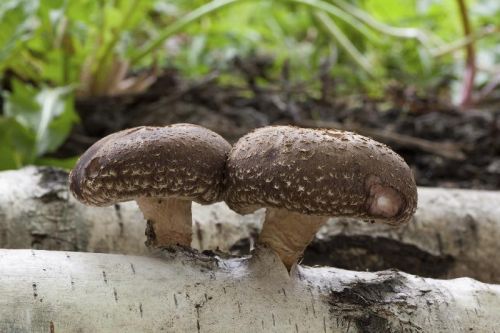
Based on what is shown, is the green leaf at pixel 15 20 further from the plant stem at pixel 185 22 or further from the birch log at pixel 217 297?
the birch log at pixel 217 297

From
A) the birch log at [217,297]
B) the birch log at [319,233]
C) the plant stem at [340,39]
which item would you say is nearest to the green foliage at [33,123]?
the birch log at [319,233]

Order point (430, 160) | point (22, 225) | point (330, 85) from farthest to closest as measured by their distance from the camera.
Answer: point (330, 85), point (430, 160), point (22, 225)

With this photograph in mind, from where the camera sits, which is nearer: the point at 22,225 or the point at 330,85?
the point at 22,225

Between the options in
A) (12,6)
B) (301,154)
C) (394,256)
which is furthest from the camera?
(12,6)

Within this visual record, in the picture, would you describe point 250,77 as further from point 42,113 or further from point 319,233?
point 319,233


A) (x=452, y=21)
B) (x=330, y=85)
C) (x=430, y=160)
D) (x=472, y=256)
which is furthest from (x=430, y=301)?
(x=452, y=21)

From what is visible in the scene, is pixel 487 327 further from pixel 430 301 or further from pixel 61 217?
pixel 61 217
